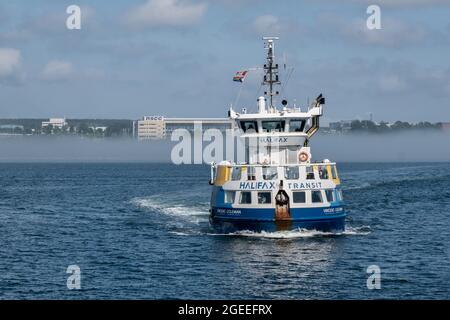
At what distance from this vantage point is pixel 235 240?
5588 cm

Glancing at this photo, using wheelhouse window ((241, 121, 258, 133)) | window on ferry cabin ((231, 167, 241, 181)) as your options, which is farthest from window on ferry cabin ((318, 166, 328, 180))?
wheelhouse window ((241, 121, 258, 133))

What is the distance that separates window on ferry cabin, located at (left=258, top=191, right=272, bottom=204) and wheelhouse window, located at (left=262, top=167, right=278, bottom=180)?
90.1 inches

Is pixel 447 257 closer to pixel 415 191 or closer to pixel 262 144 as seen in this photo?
pixel 262 144

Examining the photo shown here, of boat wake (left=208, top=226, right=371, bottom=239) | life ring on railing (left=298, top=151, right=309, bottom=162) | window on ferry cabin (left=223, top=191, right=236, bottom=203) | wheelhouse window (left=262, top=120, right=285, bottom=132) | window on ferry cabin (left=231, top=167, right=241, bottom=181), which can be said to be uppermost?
wheelhouse window (left=262, top=120, right=285, bottom=132)

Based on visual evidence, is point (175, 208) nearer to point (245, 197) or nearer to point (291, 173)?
point (291, 173)

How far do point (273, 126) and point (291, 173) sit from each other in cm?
387

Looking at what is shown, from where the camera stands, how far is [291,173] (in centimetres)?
5959

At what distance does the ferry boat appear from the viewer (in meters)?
55.9

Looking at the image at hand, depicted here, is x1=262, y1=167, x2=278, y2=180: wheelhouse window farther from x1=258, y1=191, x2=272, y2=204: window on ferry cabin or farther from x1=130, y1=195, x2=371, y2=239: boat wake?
x1=130, y1=195, x2=371, y2=239: boat wake

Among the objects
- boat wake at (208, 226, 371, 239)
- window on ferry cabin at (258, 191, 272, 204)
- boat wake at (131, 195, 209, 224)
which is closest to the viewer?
boat wake at (208, 226, 371, 239)

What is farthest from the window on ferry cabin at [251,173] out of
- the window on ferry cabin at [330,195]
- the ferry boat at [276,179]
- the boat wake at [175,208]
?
the boat wake at [175,208]

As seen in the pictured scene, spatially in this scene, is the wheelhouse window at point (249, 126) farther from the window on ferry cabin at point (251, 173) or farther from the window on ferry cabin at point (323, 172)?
the window on ferry cabin at point (323, 172)

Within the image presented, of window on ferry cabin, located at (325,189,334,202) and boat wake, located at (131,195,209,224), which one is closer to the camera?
window on ferry cabin, located at (325,189,334,202)

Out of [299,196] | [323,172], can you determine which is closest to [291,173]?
[323,172]
